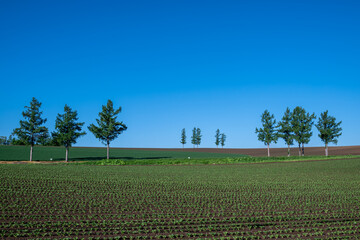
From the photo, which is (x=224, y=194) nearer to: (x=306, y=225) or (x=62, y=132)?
(x=306, y=225)

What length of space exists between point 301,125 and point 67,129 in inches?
2219

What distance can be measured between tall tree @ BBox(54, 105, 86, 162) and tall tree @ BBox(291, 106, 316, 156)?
51.9m

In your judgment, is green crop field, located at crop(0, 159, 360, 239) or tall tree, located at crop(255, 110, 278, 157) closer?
green crop field, located at crop(0, 159, 360, 239)

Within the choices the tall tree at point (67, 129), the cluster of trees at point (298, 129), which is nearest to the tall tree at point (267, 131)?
the cluster of trees at point (298, 129)

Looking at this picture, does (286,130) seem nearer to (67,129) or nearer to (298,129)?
(298,129)

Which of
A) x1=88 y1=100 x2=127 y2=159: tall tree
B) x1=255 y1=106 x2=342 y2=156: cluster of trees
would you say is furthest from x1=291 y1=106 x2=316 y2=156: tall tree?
x1=88 y1=100 x2=127 y2=159: tall tree

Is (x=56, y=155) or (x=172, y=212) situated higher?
(x=56, y=155)

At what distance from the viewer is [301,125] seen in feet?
240

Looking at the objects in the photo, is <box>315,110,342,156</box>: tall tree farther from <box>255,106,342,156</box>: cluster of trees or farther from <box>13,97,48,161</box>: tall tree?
<box>13,97,48,161</box>: tall tree

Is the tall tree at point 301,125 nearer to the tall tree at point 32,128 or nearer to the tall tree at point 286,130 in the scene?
the tall tree at point 286,130

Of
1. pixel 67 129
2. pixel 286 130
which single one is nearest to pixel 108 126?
pixel 67 129

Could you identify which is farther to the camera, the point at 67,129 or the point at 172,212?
the point at 67,129

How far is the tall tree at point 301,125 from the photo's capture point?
72.1m

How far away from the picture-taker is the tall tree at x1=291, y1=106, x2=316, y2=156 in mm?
72125
